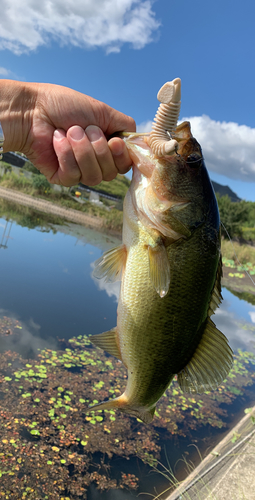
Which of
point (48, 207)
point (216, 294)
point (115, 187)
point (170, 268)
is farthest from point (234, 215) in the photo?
point (115, 187)

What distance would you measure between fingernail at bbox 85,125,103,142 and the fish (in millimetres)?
195

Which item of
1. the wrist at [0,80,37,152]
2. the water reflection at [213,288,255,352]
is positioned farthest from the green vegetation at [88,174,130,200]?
the wrist at [0,80,37,152]

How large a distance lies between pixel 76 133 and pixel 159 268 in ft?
2.84

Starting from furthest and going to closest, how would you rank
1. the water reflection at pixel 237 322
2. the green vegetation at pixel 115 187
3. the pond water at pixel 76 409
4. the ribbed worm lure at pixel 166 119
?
the green vegetation at pixel 115 187, the water reflection at pixel 237 322, the pond water at pixel 76 409, the ribbed worm lure at pixel 166 119

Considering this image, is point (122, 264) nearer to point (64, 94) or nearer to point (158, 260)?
point (158, 260)

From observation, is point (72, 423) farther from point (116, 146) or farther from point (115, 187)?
point (115, 187)

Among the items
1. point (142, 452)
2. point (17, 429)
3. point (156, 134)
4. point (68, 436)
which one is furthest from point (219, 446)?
point (156, 134)

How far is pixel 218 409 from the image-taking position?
6016 millimetres

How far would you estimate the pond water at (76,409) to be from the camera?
3.60 m

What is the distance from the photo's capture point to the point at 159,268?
1.55 m

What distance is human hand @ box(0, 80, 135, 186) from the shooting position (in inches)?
68.3

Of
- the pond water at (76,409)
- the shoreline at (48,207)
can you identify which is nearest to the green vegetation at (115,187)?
the shoreline at (48,207)

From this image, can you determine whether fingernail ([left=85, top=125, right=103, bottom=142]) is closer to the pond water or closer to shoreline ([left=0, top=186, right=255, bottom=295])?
the pond water

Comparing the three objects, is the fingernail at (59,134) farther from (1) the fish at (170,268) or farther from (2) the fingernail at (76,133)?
(1) the fish at (170,268)
